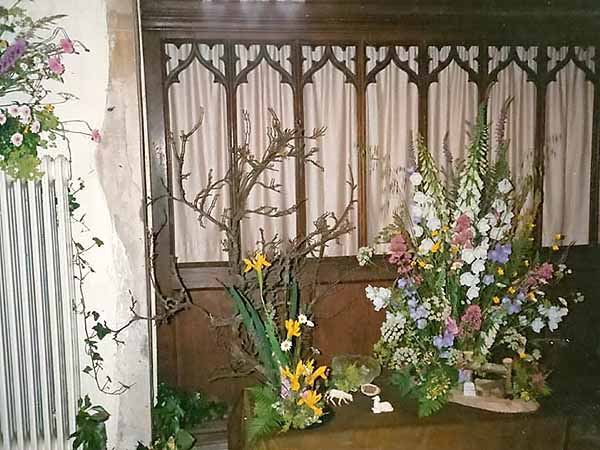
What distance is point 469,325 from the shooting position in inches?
85.7

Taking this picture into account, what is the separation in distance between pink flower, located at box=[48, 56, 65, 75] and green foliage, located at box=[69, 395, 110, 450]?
138 cm

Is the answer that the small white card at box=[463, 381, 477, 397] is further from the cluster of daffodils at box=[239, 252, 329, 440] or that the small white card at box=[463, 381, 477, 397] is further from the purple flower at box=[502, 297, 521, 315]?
the cluster of daffodils at box=[239, 252, 329, 440]

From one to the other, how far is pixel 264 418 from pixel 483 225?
3.28 ft

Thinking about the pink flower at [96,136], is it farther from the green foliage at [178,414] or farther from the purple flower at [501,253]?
the purple flower at [501,253]

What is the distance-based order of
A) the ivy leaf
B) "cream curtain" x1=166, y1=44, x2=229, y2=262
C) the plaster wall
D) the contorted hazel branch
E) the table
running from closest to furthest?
1. the table
2. the plaster wall
3. the ivy leaf
4. the contorted hazel branch
5. "cream curtain" x1=166, y1=44, x2=229, y2=262

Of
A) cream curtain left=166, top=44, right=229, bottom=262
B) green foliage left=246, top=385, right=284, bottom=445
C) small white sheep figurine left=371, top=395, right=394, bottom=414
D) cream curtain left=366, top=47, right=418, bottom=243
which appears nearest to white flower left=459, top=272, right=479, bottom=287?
small white sheep figurine left=371, top=395, right=394, bottom=414

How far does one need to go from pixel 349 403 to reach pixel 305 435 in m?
0.27

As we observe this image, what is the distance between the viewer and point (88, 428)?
8.50ft

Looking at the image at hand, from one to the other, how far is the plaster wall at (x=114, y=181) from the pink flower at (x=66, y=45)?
1.3 inches

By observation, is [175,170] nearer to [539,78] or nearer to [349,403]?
[349,403]

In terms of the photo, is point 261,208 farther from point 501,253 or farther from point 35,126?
point 501,253

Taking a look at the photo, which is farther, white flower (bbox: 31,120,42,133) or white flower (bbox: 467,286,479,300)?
white flower (bbox: 31,120,42,133)

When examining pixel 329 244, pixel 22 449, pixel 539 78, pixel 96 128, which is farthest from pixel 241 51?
pixel 22 449

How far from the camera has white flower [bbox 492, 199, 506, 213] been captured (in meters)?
2.20
